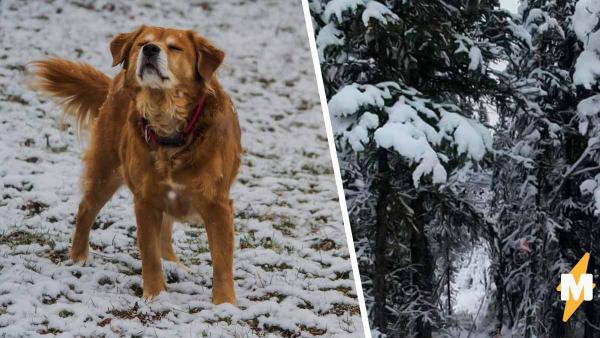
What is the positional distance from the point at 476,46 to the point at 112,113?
279 centimetres

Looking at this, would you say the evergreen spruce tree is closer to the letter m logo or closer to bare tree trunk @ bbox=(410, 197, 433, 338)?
bare tree trunk @ bbox=(410, 197, 433, 338)

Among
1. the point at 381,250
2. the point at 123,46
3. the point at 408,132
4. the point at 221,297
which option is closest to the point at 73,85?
the point at 123,46

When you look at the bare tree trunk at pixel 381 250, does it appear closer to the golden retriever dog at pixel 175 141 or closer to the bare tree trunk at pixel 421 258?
the bare tree trunk at pixel 421 258

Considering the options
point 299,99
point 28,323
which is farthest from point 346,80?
point 28,323

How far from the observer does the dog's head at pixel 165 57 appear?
319cm

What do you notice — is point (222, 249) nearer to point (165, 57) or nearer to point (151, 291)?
point (151, 291)

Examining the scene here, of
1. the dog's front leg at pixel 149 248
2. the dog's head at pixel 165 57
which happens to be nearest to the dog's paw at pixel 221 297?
the dog's front leg at pixel 149 248

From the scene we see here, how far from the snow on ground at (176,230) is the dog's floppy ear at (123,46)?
1.04 m

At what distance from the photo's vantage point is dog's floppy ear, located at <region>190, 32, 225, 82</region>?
3307 millimetres

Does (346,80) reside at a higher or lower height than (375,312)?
higher

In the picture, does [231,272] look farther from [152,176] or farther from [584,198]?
[584,198]

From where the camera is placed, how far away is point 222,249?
11.4 feet

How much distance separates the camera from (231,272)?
3506mm

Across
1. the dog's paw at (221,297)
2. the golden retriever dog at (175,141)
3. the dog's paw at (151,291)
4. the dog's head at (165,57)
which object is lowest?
the dog's paw at (151,291)
